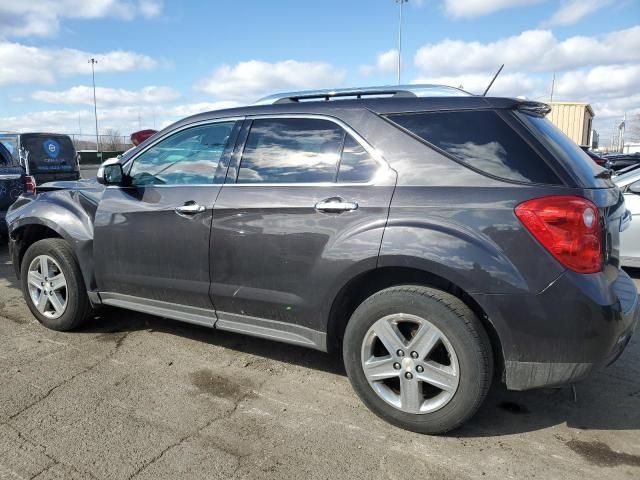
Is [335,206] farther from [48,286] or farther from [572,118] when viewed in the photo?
[572,118]

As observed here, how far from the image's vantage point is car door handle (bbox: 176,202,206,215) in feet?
11.0

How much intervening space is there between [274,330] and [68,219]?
6.78 feet

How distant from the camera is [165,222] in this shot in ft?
11.5

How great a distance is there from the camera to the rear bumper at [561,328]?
2.37 metres

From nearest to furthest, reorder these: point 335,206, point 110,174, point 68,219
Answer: point 335,206
point 110,174
point 68,219

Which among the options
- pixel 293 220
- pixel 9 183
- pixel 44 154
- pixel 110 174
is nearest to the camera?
pixel 293 220

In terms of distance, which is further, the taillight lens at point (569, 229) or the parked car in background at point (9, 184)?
the parked car in background at point (9, 184)

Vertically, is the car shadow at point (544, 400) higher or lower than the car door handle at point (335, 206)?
lower

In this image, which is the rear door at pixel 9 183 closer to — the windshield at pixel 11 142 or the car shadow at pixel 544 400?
the windshield at pixel 11 142

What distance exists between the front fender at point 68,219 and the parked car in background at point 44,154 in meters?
5.84

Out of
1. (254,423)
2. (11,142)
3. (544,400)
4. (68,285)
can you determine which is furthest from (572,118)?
(254,423)

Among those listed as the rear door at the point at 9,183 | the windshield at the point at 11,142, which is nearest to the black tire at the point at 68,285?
the rear door at the point at 9,183

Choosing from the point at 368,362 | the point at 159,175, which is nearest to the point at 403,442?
the point at 368,362

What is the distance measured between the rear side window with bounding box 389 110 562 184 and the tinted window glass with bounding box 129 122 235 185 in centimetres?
136
